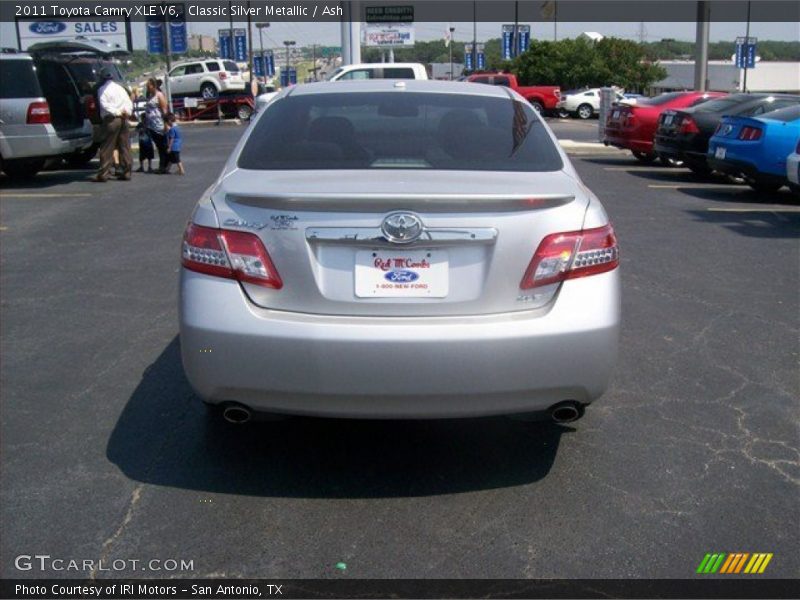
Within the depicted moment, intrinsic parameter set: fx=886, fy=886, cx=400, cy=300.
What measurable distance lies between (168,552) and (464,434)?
1540 millimetres

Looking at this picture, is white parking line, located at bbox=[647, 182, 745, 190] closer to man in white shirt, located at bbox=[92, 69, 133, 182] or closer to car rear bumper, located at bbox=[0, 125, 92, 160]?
man in white shirt, located at bbox=[92, 69, 133, 182]

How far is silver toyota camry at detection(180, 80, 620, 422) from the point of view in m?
3.30

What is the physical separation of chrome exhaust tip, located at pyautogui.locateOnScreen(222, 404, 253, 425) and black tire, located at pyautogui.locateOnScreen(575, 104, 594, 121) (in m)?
38.6

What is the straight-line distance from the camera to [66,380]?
5020mm

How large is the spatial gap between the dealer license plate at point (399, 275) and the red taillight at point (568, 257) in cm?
34

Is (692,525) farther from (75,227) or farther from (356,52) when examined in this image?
(356,52)

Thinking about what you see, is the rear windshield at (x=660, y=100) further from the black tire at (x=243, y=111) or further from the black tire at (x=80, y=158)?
the black tire at (x=243, y=111)

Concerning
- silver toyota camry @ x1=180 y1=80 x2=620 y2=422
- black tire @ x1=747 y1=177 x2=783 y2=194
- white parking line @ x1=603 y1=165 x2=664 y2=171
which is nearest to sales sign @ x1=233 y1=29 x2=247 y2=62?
white parking line @ x1=603 y1=165 x2=664 y2=171

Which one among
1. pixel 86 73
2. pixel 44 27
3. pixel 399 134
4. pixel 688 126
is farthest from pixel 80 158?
pixel 44 27

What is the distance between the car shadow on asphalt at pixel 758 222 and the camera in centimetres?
917

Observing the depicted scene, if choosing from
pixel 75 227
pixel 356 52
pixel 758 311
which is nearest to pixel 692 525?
pixel 758 311

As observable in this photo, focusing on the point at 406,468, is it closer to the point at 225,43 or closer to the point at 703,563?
the point at 703,563

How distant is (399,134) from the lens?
426 cm

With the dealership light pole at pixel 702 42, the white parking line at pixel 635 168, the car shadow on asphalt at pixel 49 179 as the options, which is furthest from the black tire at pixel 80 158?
the dealership light pole at pixel 702 42
